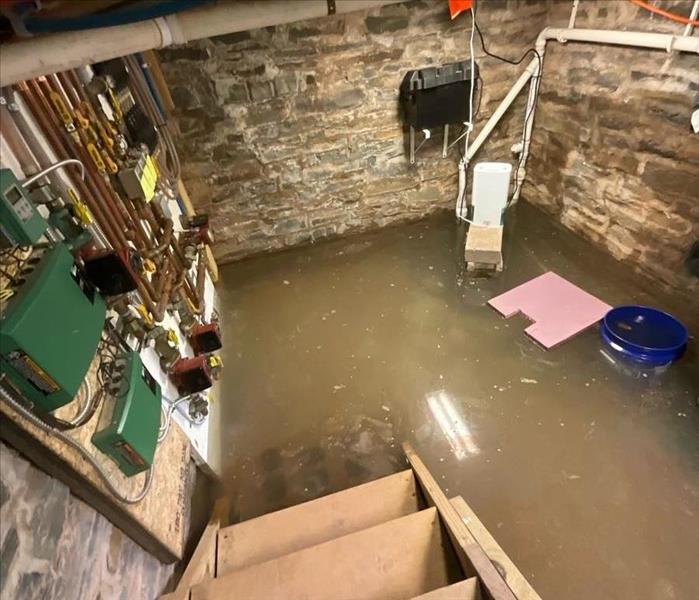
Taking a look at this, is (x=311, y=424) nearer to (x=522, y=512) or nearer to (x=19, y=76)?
(x=522, y=512)

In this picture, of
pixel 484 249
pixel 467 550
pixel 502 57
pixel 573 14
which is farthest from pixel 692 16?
pixel 467 550

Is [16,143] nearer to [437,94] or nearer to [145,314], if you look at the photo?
[145,314]

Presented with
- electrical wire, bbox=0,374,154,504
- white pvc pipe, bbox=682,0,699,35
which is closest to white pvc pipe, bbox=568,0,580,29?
white pvc pipe, bbox=682,0,699,35

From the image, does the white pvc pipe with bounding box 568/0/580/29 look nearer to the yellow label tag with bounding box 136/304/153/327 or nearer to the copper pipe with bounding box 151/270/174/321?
the copper pipe with bounding box 151/270/174/321

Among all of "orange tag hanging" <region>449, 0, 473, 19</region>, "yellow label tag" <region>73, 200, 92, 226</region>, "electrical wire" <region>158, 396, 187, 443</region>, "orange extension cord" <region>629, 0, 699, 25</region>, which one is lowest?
"electrical wire" <region>158, 396, 187, 443</region>

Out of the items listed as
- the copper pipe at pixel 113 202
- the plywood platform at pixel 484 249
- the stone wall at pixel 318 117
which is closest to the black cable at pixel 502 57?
the stone wall at pixel 318 117

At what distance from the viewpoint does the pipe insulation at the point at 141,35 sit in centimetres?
90

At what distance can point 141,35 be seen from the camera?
41.3 inches

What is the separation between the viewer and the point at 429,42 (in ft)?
8.32

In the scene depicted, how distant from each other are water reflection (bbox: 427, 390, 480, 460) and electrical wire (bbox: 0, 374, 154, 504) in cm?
113

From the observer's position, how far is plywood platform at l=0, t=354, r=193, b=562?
0.85 m

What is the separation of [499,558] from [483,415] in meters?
0.70

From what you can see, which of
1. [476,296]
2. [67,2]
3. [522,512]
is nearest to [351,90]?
[476,296]

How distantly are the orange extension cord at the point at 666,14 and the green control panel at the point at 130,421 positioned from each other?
2.47 m
